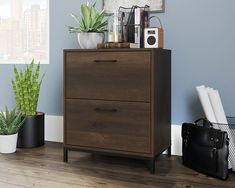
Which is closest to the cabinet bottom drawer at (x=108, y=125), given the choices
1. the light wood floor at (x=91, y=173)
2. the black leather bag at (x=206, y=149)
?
the light wood floor at (x=91, y=173)

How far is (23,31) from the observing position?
2.79 metres

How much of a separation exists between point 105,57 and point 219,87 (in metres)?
0.74

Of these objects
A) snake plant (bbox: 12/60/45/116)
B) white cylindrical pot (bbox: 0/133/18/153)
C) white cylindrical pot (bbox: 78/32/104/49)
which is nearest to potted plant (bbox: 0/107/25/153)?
white cylindrical pot (bbox: 0/133/18/153)

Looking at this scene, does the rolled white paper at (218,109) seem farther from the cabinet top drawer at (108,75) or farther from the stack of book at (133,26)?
the stack of book at (133,26)

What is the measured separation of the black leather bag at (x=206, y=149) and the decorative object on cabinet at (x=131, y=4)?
2.63 feet

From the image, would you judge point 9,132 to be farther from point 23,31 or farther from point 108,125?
point 23,31

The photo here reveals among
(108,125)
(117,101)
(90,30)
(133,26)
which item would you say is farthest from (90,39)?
(108,125)

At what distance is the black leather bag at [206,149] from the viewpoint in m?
1.76

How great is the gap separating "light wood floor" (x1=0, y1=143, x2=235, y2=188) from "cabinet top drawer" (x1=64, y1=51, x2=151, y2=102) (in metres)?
0.41

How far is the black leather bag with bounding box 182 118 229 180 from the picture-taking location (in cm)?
176

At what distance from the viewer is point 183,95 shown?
226cm

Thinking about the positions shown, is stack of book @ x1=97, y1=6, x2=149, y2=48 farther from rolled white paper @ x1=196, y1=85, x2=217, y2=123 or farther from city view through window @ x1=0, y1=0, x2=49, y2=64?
city view through window @ x1=0, y1=0, x2=49, y2=64

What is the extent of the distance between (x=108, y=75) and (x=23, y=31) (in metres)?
1.15

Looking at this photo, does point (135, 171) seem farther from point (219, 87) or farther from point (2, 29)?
point (2, 29)
